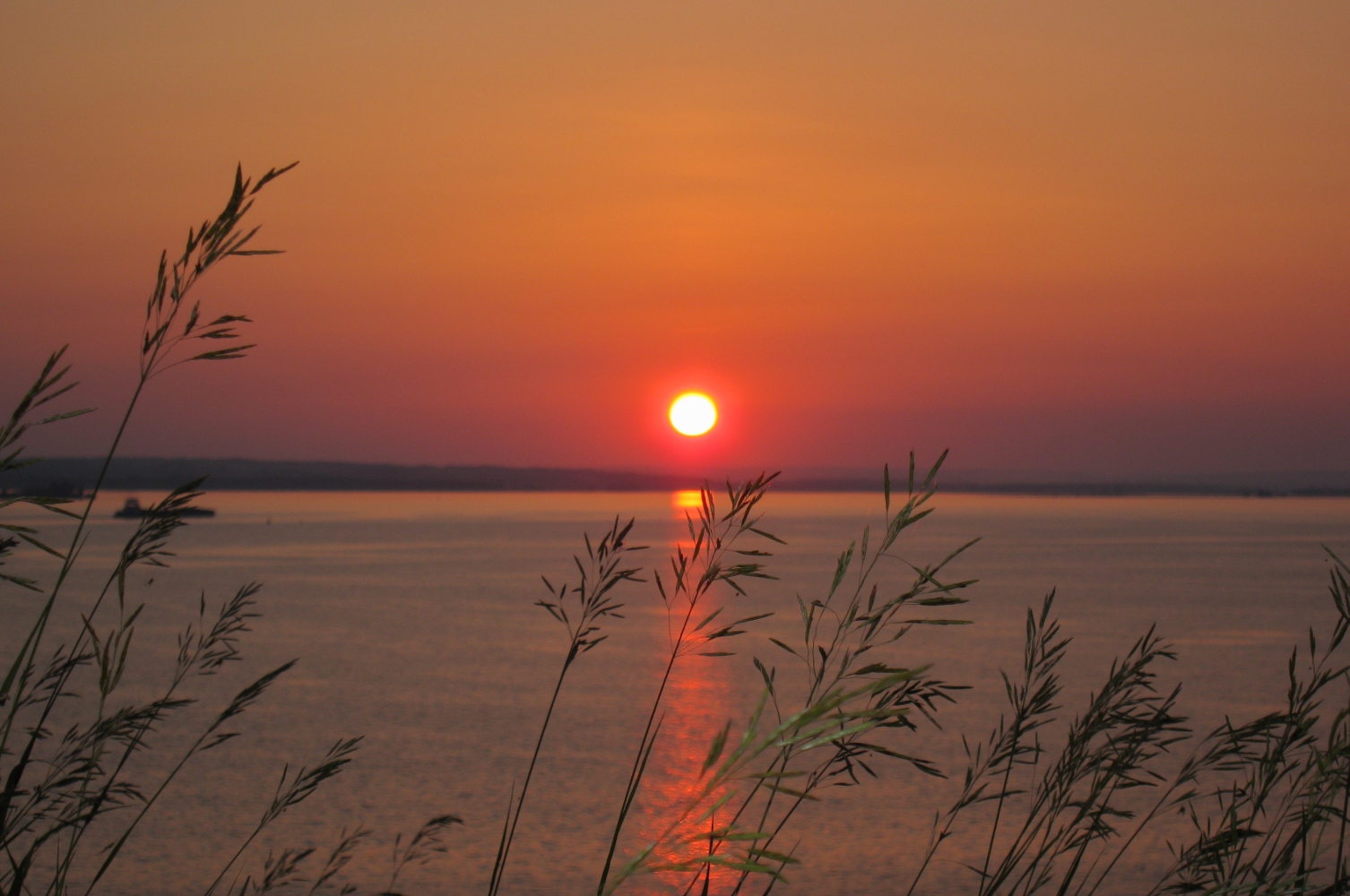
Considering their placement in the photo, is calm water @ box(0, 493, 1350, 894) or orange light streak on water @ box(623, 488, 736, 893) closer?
orange light streak on water @ box(623, 488, 736, 893)

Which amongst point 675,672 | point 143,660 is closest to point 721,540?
point 675,672

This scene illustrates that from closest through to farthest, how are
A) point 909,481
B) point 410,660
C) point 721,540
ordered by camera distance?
point 909,481 → point 721,540 → point 410,660

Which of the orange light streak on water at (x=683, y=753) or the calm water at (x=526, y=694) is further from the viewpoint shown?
the calm water at (x=526, y=694)

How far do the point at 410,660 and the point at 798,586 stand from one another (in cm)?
2441

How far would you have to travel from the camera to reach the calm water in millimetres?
13602

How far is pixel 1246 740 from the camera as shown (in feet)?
11.9

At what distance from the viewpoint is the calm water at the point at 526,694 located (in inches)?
535

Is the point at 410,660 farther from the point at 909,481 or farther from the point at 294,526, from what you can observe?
the point at 294,526

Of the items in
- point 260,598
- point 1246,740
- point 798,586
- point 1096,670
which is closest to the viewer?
point 1246,740

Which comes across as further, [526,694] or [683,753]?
[526,694]

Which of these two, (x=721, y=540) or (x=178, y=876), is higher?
(x=721, y=540)

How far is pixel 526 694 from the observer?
2366 cm

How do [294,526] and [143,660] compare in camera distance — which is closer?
[143,660]

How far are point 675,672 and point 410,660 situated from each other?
639cm
